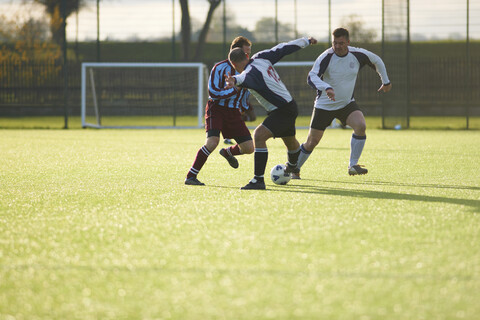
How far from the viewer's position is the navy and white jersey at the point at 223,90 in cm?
730

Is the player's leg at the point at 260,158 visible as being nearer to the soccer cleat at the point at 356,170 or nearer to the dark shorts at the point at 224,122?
the dark shorts at the point at 224,122

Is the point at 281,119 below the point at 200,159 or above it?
above

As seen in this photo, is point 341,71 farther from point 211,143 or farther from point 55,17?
point 55,17

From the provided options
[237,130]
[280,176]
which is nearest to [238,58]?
[237,130]

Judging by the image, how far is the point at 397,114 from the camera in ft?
66.0

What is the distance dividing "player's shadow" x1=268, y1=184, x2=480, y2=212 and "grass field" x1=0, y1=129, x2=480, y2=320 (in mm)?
18

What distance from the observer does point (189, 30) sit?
78.2ft

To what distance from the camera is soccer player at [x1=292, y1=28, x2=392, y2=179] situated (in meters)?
7.79

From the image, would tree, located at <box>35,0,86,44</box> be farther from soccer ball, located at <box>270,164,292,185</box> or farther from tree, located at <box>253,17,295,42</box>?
soccer ball, located at <box>270,164,292,185</box>

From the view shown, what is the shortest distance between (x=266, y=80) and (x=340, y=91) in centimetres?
147

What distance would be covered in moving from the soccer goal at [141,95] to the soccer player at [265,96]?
1477 cm

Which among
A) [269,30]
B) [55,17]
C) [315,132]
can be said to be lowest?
[315,132]

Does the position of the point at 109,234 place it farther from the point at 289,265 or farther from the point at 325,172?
the point at 325,172

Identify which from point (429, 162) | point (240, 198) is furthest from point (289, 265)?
point (429, 162)
